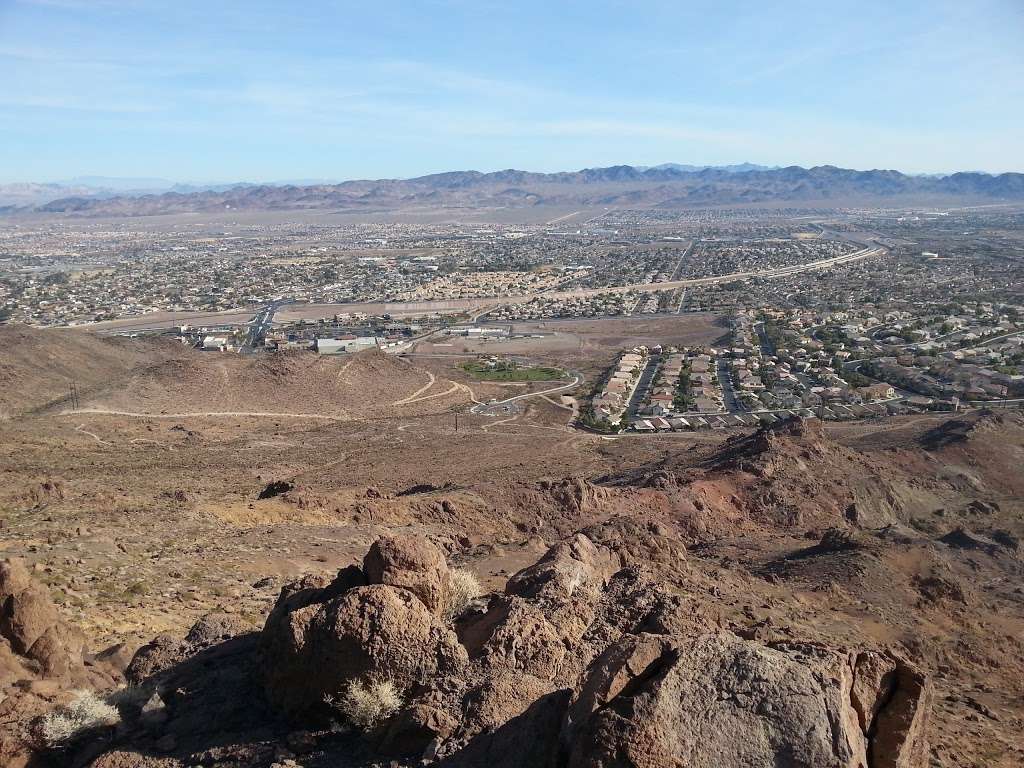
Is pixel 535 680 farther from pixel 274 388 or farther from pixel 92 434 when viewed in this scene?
pixel 274 388

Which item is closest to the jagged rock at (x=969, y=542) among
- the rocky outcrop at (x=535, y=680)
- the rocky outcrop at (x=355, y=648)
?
the rocky outcrop at (x=535, y=680)

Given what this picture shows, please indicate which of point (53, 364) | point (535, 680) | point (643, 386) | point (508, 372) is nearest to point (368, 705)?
point (535, 680)

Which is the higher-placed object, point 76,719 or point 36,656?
point 76,719

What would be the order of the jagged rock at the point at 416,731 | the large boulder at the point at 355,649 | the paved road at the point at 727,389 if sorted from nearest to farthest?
the jagged rock at the point at 416,731 < the large boulder at the point at 355,649 < the paved road at the point at 727,389

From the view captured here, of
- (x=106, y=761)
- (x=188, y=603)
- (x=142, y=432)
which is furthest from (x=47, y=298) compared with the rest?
(x=106, y=761)

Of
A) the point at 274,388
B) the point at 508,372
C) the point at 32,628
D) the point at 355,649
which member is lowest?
the point at 508,372

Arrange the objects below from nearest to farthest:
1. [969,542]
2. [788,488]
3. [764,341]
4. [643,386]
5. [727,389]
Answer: [969,542] → [788,488] → [727,389] → [643,386] → [764,341]

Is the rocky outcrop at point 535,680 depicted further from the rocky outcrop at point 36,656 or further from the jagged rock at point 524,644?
the rocky outcrop at point 36,656
